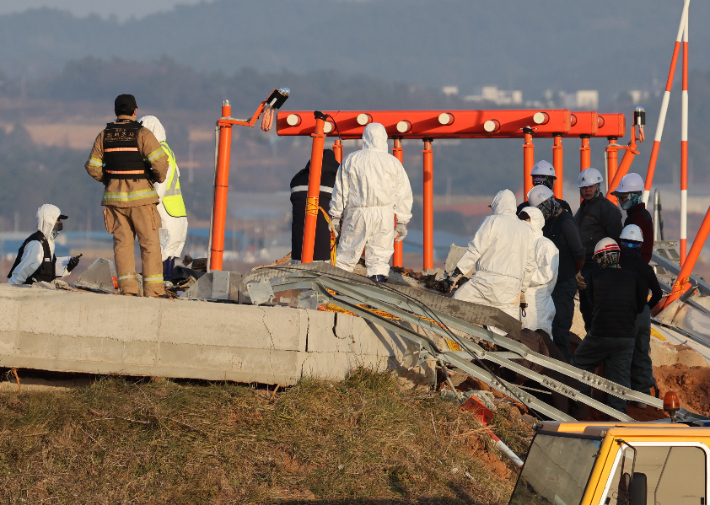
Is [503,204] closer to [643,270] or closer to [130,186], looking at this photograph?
[643,270]

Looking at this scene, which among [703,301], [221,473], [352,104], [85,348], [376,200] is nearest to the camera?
[221,473]

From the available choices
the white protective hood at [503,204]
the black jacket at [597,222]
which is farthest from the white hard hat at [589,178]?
the white protective hood at [503,204]

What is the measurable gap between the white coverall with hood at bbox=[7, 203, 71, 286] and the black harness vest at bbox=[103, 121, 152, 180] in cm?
236

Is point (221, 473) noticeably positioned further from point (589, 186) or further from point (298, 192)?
point (589, 186)

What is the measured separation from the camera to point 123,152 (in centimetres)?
751

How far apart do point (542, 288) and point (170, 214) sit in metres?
4.01

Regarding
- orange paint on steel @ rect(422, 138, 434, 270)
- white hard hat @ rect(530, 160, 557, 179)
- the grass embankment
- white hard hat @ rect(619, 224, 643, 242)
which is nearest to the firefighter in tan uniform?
the grass embankment

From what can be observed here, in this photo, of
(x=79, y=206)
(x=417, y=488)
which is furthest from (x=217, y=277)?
(x=79, y=206)

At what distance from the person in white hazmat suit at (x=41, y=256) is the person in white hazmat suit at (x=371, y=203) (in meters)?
3.05

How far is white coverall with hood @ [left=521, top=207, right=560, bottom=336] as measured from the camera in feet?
29.4

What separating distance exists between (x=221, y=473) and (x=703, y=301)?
7985 mm

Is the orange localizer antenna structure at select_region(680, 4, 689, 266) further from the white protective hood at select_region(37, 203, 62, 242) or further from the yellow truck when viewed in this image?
the yellow truck

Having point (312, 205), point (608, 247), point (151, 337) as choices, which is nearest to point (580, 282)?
point (608, 247)

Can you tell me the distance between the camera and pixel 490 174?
151 metres
